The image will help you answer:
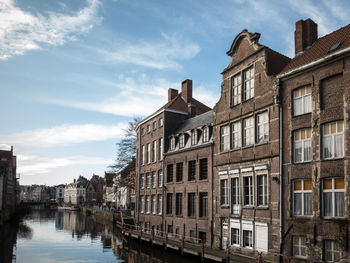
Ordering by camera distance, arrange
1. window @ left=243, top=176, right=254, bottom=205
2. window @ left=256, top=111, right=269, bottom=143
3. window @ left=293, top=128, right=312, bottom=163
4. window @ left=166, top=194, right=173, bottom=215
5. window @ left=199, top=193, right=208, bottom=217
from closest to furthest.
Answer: window @ left=293, top=128, right=312, bottom=163 < window @ left=256, top=111, right=269, bottom=143 < window @ left=243, top=176, right=254, bottom=205 < window @ left=199, top=193, right=208, bottom=217 < window @ left=166, top=194, right=173, bottom=215

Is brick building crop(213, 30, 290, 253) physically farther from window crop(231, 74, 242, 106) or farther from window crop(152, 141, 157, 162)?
window crop(152, 141, 157, 162)

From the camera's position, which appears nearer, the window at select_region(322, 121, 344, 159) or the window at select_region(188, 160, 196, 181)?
the window at select_region(322, 121, 344, 159)

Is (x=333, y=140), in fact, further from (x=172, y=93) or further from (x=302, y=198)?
(x=172, y=93)

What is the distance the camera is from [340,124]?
674 inches

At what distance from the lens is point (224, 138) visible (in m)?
25.5

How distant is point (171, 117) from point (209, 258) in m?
16.9

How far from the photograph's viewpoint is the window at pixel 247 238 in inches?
856

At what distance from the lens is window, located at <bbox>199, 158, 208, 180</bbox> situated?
28.1 metres

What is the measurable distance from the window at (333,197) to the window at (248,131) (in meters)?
6.00

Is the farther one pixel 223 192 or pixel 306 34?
pixel 223 192

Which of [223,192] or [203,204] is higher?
[223,192]

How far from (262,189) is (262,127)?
3.66m

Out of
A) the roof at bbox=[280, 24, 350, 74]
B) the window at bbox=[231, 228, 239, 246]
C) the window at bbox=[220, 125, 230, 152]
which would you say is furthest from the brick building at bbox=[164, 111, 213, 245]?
the roof at bbox=[280, 24, 350, 74]

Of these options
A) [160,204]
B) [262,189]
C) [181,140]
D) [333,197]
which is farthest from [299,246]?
[160,204]
